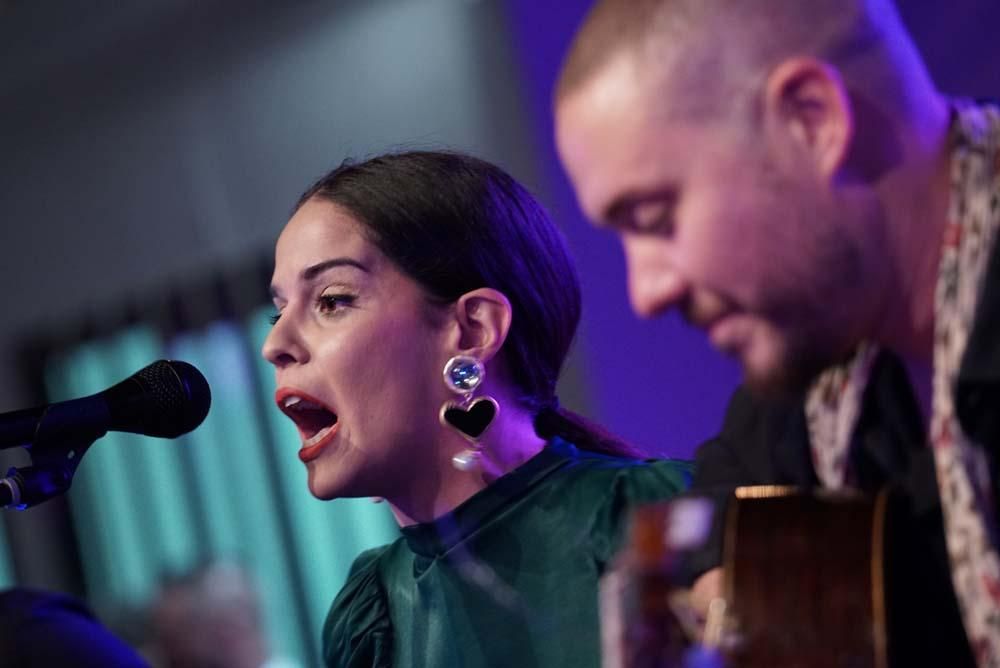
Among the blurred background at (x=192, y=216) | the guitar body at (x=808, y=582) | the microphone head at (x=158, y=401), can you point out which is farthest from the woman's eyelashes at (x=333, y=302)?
the blurred background at (x=192, y=216)

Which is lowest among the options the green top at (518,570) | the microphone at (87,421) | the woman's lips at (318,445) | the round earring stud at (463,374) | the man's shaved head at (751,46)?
the green top at (518,570)

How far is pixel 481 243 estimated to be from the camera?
1.79 m

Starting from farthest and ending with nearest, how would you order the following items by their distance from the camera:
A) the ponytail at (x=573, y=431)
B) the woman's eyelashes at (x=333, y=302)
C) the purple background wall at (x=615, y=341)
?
the purple background wall at (x=615, y=341) → the ponytail at (x=573, y=431) → the woman's eyelashes at (x=333, y=302)

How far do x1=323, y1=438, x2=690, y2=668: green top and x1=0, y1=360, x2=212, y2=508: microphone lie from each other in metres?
0.36

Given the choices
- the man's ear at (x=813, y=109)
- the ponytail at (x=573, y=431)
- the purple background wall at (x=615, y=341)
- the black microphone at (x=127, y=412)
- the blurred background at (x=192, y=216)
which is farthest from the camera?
the blurred background at (x=192, y=216)

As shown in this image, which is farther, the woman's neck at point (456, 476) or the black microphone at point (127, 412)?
the woman's neck at point (456, 476)

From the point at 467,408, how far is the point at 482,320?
0.13 m

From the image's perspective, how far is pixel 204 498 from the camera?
228 inches

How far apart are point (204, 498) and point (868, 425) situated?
4.89 meters

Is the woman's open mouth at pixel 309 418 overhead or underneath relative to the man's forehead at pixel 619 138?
underneath

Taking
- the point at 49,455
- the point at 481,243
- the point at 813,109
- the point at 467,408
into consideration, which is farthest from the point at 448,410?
the point at 813,109

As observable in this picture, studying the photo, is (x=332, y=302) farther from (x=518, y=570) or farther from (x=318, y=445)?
(x=518, y=570)

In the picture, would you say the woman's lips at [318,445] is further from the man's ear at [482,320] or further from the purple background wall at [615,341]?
the purple background wall at [615,341]

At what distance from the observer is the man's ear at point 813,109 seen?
41.9 inches
